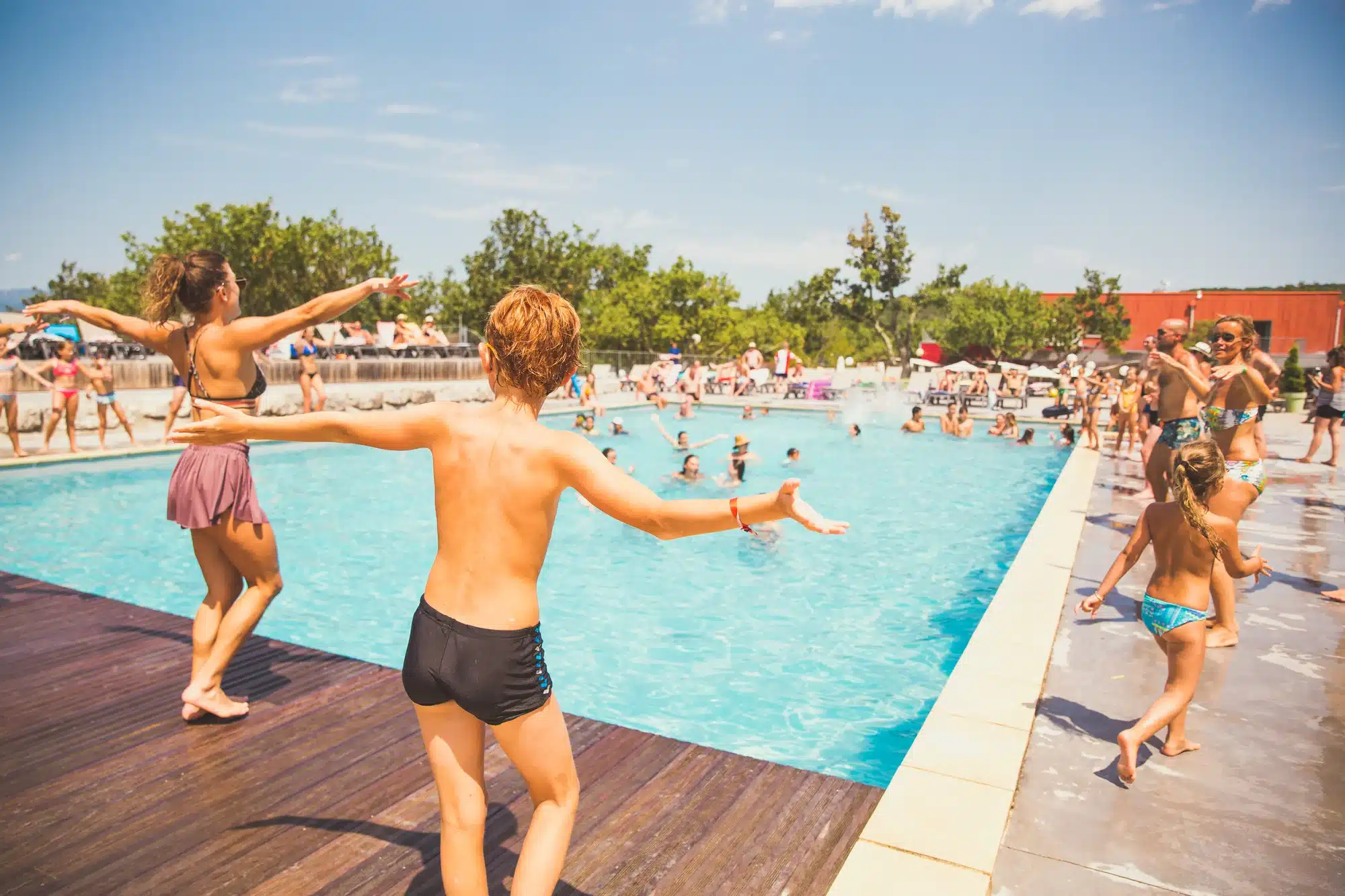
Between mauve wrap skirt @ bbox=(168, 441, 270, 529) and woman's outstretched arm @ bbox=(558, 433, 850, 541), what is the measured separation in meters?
2.16

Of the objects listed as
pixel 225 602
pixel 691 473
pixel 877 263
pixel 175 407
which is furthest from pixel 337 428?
pixel 877 263

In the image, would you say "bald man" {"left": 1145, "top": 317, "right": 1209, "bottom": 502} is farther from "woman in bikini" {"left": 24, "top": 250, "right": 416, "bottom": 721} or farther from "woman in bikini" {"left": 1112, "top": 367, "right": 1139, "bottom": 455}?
"woman in bikini" {"left": 1112, "top": 367, "right": 1139, "bottom": 455}

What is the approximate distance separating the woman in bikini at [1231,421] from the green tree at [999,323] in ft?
183

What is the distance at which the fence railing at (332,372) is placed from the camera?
1878 cm

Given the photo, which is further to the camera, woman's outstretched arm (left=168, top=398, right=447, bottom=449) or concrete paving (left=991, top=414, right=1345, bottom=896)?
concrete paving (left=991, top=414, right=1345, bottom=896)

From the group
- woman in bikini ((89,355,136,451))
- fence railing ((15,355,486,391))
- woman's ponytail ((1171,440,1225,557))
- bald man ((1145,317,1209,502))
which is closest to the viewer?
woman's ponytail ((1171,440,1225,557))

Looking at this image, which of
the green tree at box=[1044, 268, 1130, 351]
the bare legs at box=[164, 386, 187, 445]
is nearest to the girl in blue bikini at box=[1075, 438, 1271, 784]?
the bare legs at box=[164, 386, 187, 445]

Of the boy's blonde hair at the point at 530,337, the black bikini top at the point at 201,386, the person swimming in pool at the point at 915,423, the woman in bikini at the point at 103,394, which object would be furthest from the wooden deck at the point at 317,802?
the person swimming in pool at the point at 915,423

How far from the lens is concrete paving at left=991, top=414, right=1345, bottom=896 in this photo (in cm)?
274

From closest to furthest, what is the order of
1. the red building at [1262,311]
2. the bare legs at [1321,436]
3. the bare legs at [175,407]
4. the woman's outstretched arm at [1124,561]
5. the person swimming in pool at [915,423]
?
the woman's outstretched arm at [1124,561], the bare legs at [1321,436], the bare legs at [175,407], the person swimming in pool at [915,423], the red building at [1262,311]

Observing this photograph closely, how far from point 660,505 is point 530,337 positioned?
19.4 inches

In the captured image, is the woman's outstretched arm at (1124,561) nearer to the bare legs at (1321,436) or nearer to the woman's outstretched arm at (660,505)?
the woman's outstretched arm at (660,505)

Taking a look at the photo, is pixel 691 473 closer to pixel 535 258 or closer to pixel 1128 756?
pixel 1128 756

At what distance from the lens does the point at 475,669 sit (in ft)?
6.00
